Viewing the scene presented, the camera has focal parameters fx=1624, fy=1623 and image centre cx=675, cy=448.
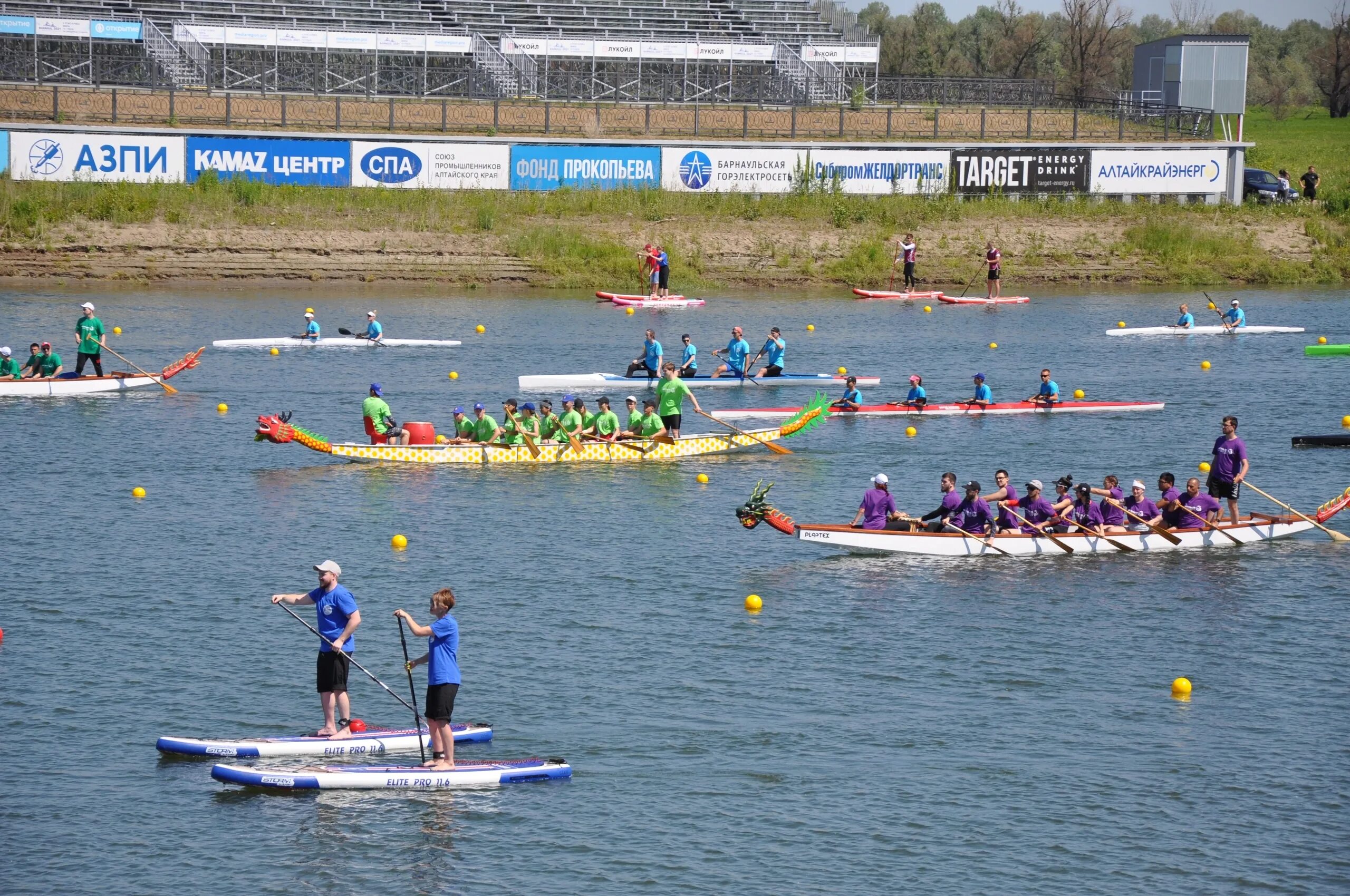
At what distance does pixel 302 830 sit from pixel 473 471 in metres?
14.4

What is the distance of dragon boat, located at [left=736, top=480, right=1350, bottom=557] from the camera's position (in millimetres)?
22453

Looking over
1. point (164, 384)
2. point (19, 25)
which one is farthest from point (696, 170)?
point (164, 384)

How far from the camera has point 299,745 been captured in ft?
50.9

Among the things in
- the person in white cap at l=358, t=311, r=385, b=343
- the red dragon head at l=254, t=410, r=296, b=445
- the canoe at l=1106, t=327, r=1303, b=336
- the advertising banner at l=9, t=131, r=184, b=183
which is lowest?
the red dragon head at l=254, t=410, r=296, b=445

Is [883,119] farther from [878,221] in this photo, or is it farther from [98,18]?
[98,18]

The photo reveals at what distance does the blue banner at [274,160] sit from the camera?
169 ft

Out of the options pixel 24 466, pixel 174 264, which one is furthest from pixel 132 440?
pixel 174 264

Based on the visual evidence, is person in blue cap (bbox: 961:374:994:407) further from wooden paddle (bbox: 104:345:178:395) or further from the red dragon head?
wooden paddle (bbox: 104:345:178:395)

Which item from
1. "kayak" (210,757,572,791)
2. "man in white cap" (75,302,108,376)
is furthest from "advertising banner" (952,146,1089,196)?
"kayak" (210,757,572,791)

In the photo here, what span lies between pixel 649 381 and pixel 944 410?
21.8ft

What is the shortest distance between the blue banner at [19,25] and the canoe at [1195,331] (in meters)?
37.9

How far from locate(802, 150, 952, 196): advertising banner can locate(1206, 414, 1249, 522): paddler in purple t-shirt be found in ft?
110

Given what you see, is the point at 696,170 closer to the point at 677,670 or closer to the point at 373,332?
the point at 373,332

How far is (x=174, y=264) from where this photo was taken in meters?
49.3
